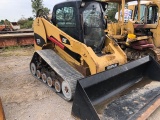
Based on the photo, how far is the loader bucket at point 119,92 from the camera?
10.4ft

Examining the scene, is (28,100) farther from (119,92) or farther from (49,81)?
(119,92)

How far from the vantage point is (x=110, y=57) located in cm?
442

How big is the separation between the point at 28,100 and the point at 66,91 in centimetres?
80

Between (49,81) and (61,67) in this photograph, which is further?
(49,81)

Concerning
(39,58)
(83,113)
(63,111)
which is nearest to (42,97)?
(63,111)

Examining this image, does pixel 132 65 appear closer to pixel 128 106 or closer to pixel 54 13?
pixel 128 106

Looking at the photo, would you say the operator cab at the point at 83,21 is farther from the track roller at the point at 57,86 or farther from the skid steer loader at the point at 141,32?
the skid steer loader at the point at 141,32

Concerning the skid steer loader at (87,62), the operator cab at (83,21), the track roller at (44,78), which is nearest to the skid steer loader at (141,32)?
the skid steer loader at (87,62)

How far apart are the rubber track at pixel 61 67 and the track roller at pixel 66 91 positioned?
8cm

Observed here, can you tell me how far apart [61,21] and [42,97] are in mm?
1762

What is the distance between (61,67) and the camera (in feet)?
14.6

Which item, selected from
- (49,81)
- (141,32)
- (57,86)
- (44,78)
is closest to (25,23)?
(141,32)

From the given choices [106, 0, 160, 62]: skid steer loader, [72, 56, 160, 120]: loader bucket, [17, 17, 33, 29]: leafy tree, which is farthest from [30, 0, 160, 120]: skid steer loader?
[17, 17, 33, 29]: leafy tree

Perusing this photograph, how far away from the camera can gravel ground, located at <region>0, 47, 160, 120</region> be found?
3678mm
